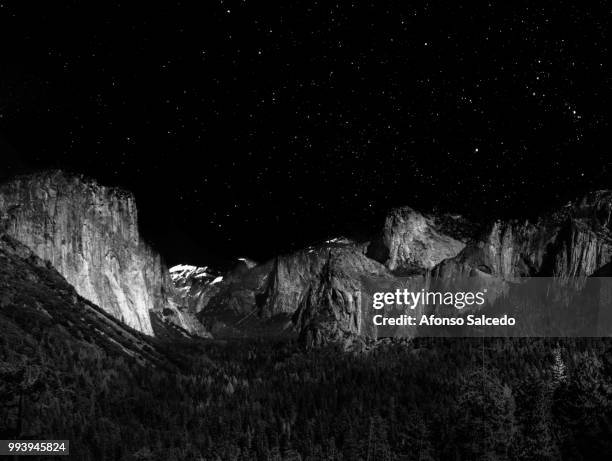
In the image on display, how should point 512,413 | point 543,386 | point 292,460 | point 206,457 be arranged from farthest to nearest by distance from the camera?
point 206,457 → point 292,460 → point 543,386 → point 512,413

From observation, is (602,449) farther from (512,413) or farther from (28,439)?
(28,439)

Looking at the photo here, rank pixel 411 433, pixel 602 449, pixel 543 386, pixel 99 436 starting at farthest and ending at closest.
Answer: pixel 99 436, pixel 411 433, pixel 543 386, pixel 602 449

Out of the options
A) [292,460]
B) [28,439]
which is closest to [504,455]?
[292,460]

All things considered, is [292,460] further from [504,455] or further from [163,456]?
[504,455]

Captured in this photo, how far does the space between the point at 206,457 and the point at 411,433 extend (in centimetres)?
5590

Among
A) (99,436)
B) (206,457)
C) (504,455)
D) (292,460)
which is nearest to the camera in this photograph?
(504,455)

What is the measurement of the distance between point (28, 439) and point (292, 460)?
178ft

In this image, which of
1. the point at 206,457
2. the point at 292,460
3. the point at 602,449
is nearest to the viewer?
the point at 602,449

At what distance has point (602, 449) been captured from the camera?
326 feet

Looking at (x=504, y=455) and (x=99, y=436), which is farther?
(x=99, y=436)

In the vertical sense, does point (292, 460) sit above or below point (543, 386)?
below

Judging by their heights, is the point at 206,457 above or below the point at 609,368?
below

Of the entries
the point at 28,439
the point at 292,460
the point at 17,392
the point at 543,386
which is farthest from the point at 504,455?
the point at 28,439

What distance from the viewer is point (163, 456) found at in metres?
172
